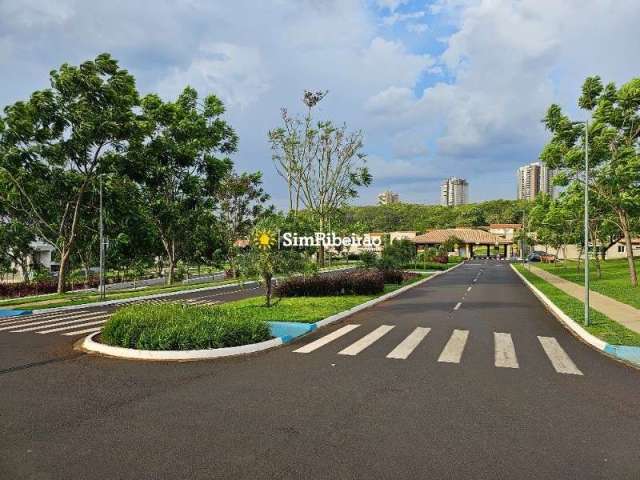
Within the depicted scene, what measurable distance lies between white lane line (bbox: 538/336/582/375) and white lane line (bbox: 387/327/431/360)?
9.57ft

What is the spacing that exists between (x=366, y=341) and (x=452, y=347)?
2.12m

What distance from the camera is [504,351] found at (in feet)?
33.3

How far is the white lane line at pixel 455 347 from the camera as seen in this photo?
945 cm

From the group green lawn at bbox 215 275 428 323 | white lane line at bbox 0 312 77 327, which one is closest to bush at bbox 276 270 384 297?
green lawn at bbox 215 275 428 323

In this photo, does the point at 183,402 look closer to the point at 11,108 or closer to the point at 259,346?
the point at 259,346

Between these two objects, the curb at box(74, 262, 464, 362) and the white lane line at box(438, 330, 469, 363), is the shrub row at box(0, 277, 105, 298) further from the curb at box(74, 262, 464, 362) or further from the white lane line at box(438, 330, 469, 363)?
the white lane line at box(438, 330, 469, 363)

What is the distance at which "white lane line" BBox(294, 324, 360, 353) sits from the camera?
1042 cm

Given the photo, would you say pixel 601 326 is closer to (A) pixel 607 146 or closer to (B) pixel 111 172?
(A) pixel 607 146

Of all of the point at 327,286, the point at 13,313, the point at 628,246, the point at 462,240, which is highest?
the point at 462,240

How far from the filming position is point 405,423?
19.2 ft

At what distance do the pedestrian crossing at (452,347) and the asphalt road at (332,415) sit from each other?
8 centimetres

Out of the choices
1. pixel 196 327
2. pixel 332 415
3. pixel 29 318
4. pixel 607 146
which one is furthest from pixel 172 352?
pixel 607 146

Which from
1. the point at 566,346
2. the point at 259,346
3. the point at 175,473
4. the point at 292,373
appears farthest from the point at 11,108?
the point at 566,346

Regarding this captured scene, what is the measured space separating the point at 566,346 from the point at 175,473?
384 inches
